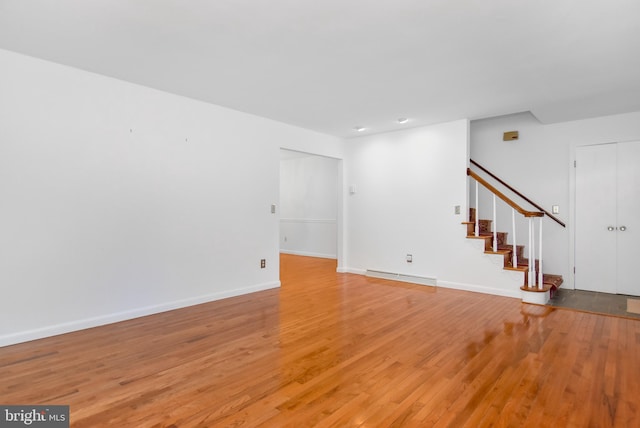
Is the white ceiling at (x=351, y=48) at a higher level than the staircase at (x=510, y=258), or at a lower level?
higher

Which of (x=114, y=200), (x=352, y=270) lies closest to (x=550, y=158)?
(x=352, y=270)

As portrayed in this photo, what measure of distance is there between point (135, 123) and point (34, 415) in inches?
107

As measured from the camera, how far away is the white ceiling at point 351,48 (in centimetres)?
227

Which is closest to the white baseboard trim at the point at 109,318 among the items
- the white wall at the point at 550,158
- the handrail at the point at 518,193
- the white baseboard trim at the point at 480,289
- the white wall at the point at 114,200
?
the white wall at the point at 114,200

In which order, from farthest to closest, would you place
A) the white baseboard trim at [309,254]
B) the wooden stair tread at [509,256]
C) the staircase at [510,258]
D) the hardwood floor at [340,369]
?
the white baseboard trim at [309,254]
the wooden stair tread at [509,256]
the staircase at [510,258]
the hardwood floor at [340,369]

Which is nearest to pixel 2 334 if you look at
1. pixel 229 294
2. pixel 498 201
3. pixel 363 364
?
pixel 229 294

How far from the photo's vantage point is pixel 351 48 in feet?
9.16

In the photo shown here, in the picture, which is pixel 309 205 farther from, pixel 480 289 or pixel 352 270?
pixel 480 289

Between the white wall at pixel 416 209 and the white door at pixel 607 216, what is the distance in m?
1.31

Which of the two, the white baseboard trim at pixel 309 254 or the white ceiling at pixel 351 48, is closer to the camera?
the white ceiling at pixel 351 48

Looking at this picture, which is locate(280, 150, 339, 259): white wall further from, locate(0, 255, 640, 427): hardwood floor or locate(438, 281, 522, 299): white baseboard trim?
locate(0, 255, 640, 427): hardwood floor

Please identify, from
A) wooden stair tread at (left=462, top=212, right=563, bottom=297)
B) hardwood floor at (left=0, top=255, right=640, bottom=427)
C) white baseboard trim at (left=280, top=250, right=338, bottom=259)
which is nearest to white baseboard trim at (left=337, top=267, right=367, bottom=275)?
white baseboard trim at (left=280, top=250, right=338, bottom=259)

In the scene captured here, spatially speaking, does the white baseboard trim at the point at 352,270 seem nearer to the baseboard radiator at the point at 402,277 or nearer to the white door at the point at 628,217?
the baseboard radiator at the point at 402,277

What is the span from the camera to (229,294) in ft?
14.8
